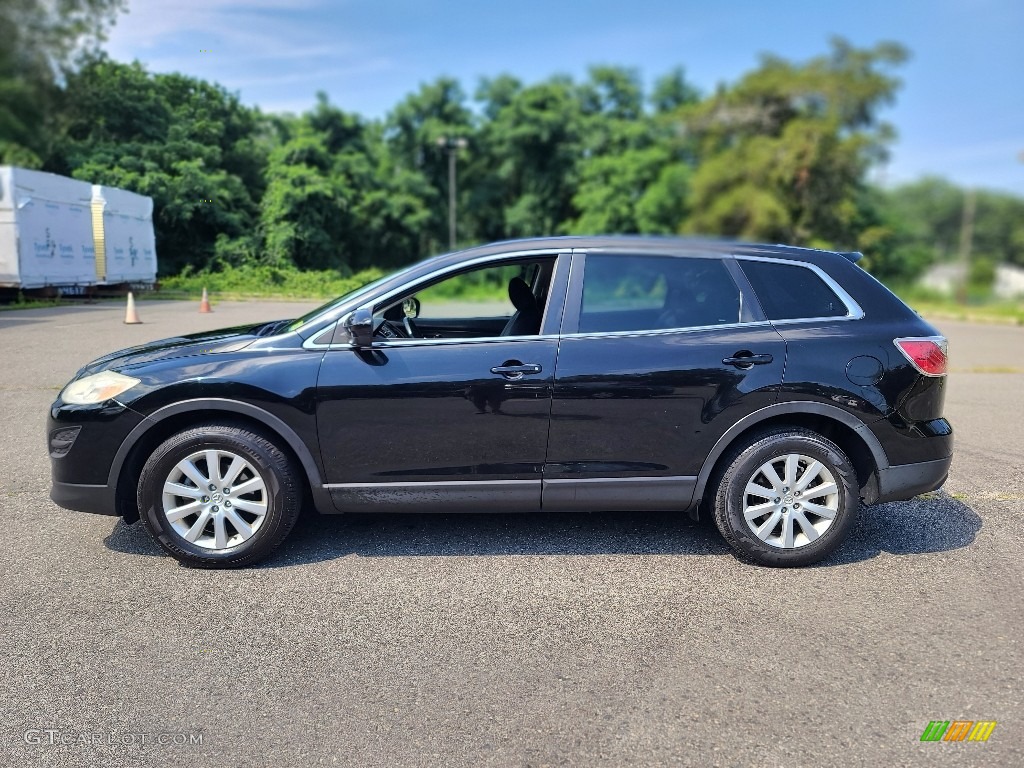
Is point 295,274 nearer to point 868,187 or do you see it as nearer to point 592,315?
point 592,315

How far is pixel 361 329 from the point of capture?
3750mm

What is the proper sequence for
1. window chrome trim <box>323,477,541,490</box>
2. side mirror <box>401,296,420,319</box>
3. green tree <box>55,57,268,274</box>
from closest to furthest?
1. window chrome trim <box>323,477,541,490</box>
2. side mirror <box>401,296,420,319</box>
3. green tree <box>55,57,268,274</box>

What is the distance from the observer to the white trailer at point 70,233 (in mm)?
15219

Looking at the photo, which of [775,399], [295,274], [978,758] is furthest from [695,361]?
[295,274]

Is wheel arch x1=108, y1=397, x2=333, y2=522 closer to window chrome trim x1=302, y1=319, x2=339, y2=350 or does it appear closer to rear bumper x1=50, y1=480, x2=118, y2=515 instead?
rear bumper x1=50, y1=480, x2=118, y2=515

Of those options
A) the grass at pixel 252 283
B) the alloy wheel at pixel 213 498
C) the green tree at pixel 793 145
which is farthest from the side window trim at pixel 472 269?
the green tree at pixel 793 145

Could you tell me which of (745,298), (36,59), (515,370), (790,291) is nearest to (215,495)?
(515,370)

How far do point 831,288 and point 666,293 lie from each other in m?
0.87

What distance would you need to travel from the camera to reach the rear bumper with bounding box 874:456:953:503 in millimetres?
3969

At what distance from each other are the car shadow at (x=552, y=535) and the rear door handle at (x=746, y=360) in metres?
1.07

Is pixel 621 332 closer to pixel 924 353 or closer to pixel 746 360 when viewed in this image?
pixel 746 360

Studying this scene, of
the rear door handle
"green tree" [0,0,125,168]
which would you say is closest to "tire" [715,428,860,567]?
the rear door handle

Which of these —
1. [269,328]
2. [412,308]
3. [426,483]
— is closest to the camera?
[426,483]

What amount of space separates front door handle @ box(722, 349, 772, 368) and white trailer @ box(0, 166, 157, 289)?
52.3ft
